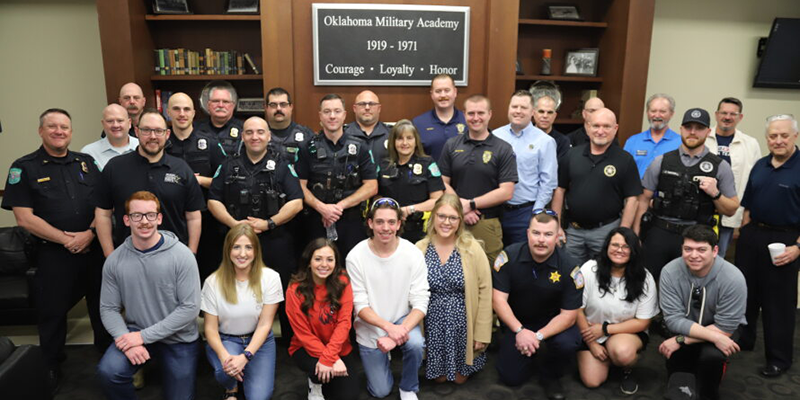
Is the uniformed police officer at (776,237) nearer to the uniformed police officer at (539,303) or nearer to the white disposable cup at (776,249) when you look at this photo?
the white disposable cup at (776,249)

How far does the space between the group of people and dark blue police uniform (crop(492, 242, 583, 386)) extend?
1 centimetres

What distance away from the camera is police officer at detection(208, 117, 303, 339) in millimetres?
3375

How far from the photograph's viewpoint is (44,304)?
321 centimetres

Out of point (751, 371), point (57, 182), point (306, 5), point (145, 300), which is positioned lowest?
point (751, 371)

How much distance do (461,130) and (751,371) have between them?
2.46 m

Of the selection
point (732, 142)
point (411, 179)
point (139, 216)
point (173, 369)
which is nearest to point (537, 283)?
point (411, 179)

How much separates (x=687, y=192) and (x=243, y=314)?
2.75 meters

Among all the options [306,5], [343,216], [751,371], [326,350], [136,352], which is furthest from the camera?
[306,5]

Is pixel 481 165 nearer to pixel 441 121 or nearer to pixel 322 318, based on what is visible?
pixel 441 121

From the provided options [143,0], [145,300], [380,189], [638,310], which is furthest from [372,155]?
[143,0]

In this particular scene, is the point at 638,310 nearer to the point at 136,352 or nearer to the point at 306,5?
the point at 136,352

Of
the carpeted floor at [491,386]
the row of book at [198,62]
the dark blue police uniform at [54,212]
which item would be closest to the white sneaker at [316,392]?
the carpeted floor at [491,386]

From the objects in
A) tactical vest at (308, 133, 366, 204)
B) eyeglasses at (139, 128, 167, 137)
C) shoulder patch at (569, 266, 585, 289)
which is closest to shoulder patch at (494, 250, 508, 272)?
shoulder patch at (569, 266, 585, 289)

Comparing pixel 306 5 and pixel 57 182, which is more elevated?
pixel 306 5
